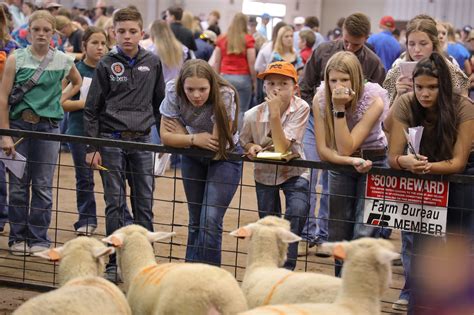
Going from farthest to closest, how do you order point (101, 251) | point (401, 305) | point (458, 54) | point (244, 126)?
point (458, 54), point (244, 126), point (401, 305), point (101, 251)

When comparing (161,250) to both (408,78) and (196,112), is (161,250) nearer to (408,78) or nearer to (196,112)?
(196,112)

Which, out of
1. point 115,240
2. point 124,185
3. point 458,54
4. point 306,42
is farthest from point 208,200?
point 306,42

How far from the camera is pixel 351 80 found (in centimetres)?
615

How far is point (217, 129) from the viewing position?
20.6 feet

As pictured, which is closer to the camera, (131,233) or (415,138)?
(131,233)

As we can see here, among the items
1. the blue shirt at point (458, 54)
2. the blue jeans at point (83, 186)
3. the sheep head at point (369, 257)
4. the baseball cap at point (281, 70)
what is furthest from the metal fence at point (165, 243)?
the blue shirt at point (458, 54)

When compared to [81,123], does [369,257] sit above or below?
below

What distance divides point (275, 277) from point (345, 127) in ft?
4.68

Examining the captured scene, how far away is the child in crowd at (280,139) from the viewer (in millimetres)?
6285

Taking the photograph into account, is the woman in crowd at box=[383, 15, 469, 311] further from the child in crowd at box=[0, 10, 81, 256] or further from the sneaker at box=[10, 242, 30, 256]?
the sneaker at box=[10, 242, 30, 256]

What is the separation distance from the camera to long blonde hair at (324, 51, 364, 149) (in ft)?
20.0

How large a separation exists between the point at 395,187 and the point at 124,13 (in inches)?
104

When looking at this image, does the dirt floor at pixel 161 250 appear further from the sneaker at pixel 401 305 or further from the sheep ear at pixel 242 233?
the sheep ear at pixel 242 233

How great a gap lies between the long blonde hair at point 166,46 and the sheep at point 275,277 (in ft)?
20.0
